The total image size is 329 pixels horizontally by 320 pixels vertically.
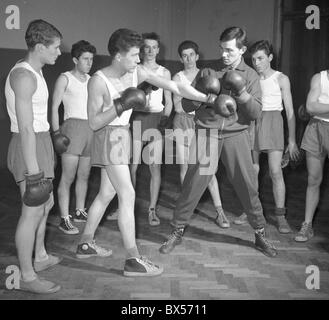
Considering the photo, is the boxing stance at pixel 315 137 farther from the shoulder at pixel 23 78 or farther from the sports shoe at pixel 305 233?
the shoulder at pixel 23 78

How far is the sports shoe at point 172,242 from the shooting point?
9.78 ft

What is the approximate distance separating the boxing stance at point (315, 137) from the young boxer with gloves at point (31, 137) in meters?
1.63

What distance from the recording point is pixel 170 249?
2992 mm

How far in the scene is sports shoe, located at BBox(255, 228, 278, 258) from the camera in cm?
292

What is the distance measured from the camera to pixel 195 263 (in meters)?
2.81

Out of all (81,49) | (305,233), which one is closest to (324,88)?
(305,233)

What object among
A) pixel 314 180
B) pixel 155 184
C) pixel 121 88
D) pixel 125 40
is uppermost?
pixel 125 40

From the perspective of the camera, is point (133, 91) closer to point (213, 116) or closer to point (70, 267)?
point (213, 116)

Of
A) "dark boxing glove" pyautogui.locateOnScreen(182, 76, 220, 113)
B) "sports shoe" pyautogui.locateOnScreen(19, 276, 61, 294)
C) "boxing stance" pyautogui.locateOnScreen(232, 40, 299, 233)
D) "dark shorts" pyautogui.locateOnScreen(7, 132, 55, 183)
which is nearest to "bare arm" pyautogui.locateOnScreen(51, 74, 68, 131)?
"dark shorts" pyautogui.locateOnScreen(7, 132, 55, 183)

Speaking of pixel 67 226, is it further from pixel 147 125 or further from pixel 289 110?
pixel 289 110

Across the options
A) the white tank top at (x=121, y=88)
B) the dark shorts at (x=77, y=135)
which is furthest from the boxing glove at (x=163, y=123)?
the white tank top at (x=121, y=88)

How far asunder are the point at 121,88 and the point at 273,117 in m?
1.35
